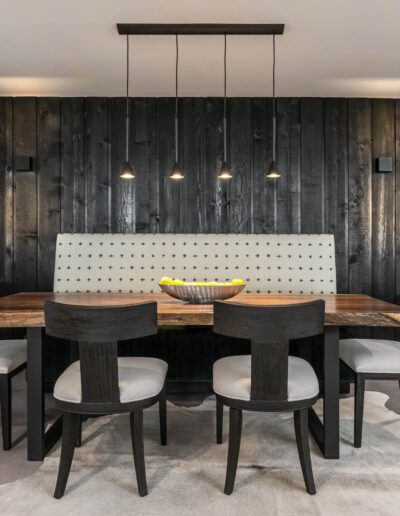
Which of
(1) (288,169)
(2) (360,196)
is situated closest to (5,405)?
(1) (288,169)

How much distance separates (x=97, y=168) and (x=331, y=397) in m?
2.44

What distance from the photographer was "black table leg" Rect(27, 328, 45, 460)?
1.97 meters

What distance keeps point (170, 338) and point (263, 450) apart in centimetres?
126

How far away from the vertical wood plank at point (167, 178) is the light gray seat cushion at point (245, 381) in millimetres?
1632

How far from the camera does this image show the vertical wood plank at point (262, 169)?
10.8 ft

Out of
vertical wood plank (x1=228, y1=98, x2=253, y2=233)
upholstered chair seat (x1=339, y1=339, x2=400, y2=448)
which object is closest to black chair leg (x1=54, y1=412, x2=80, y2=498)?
upholstered chair seat (x1=339, y1=339, x2=400, y2=448)

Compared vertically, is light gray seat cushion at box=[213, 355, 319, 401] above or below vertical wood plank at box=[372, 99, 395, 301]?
below

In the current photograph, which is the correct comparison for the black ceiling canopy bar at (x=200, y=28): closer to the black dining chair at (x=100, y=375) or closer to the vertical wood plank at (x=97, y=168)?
the vertical wood plank at (x=97, y=168)

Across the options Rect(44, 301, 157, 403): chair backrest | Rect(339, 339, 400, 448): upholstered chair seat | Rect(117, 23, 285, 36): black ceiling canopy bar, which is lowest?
Rect(339, 339, 400, 448): upholstered chair seat

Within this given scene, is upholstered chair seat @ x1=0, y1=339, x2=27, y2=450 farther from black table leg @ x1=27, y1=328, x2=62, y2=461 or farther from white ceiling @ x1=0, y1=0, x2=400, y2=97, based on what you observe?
white ceiling @ x1=0, y1=0, x2=400, y2=97

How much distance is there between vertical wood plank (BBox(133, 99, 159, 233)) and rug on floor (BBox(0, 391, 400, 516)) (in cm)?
157

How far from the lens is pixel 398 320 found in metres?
1.77

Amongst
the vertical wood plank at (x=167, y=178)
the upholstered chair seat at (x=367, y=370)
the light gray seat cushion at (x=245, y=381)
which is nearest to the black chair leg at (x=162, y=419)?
the light gray seat cushion at (x=245, y=381)

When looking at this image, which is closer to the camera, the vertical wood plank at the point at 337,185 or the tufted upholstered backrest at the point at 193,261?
the tufted upholstered backrest at the point at 193,261
